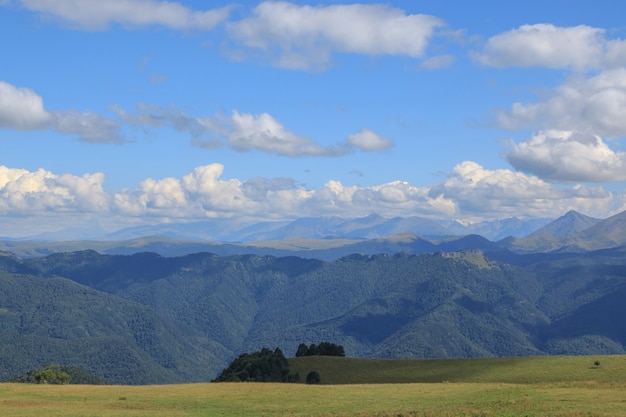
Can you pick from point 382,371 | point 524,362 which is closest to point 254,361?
point 382,371

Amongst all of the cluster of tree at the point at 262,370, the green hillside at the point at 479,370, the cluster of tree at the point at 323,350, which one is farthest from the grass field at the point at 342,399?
the cluster of tree at the point at 323,350

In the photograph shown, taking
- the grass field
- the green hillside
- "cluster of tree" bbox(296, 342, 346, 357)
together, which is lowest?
"cluster of tree" bbox(296, 342, 346, 357)

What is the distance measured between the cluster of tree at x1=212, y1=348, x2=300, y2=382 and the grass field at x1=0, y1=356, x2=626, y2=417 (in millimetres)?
39136

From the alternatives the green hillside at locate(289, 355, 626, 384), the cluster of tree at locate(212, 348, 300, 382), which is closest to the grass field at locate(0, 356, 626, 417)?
the green hillside at locate(289, 355, 626, 384)

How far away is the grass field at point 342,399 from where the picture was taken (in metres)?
62.0

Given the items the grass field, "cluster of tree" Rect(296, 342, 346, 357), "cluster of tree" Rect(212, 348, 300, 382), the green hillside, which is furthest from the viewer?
"cluster of tree" Rect(296, 342, 346, 357)

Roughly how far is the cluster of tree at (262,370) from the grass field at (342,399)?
39136 mm

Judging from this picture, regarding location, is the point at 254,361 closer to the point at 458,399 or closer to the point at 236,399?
the point at 236,399

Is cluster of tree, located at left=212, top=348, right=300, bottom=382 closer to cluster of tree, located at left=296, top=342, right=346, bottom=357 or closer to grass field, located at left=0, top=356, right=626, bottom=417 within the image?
cluster of tree, located at left=296, top=342, right=346, bottom=357

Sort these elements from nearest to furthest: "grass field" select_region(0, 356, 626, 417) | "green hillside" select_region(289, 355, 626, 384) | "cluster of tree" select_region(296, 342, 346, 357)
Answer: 1. "grass field" select_region(0, 356, 626, 417)
2. "green hillside" select_region(289, 355, 626, 384)
3. "cluster of tree" select_region(296, 342, 346, 357)

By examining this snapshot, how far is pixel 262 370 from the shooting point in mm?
136250

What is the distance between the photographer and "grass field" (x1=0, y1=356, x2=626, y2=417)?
204 feet

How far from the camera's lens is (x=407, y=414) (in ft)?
200

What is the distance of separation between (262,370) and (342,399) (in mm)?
63564
